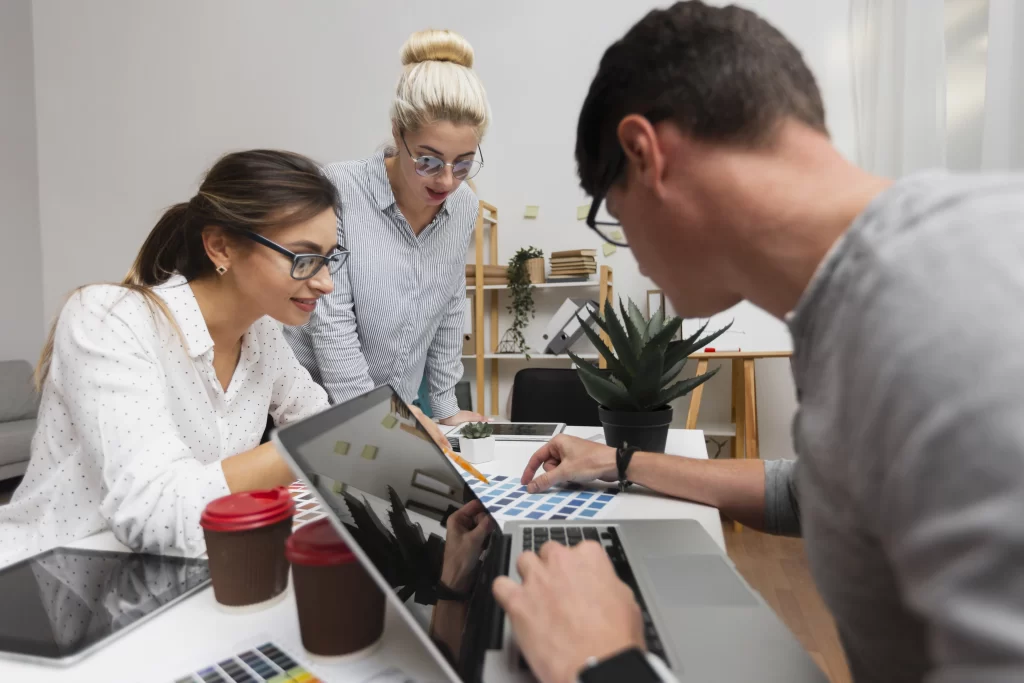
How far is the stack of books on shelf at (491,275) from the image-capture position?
3.40 m

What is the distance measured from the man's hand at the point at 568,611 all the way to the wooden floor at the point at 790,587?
42.8 inches

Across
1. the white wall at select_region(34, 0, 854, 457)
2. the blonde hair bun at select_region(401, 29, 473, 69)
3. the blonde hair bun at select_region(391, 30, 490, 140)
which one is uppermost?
the white wall at select_region(34, 0, 854, 457)

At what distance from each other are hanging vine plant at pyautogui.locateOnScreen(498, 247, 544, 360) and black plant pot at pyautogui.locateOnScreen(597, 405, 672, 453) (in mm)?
2183

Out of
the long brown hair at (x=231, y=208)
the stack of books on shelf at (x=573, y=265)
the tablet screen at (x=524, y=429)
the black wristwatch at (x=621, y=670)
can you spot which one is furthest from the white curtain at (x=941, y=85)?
the black wristwatch at (x=621, y=670)

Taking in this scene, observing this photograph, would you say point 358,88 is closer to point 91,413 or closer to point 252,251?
point 252,251

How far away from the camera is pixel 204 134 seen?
13.3ft

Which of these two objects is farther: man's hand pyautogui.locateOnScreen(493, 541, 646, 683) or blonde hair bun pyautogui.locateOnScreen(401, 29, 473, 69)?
blonde hair bun pyautogui.locateOnScreen(401, 29, 473, 69)

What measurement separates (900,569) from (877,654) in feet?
0.63

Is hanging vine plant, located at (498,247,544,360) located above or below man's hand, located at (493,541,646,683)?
above

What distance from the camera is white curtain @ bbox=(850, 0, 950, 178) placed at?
86.7 inches

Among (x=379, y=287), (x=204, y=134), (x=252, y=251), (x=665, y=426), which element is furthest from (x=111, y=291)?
(x=204, y=134)

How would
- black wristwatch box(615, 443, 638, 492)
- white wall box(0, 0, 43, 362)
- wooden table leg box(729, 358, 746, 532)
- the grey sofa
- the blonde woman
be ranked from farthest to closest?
white wall box(0, 0, 43, 362)
the grey sofa
wooden table leg box(729, 358, 746, 532)
the blonde woman
black wristwatch box(615, 443, 638, 492)

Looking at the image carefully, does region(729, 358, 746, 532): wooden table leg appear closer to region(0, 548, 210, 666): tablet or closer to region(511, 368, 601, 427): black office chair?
region(511, 368, 601, 427): black office chair

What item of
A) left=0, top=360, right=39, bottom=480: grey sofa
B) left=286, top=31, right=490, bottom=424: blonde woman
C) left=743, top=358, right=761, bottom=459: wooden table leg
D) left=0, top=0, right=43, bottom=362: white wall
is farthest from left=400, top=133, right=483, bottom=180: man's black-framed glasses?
left=0, top=0, right=43, bottom=362: white wall
